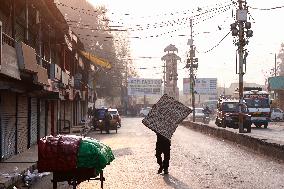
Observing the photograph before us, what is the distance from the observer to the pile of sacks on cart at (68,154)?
33.4 ft

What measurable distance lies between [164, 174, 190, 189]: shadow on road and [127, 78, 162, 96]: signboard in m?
95.4

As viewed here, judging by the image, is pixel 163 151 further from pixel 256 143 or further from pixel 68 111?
pixel 68 111

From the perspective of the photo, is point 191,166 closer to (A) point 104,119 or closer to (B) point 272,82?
(A) point 104,119

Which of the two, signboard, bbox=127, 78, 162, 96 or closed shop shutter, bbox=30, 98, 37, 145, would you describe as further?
signboard, bbox=127, 78, 162, 96

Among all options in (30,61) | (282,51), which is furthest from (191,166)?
(282,51)

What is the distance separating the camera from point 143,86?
→ 369 feet

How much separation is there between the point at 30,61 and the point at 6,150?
3216 mm

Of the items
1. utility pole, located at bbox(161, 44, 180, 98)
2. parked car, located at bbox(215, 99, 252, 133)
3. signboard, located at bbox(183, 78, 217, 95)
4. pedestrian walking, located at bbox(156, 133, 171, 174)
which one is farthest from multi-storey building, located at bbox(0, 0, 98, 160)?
signboard, located at bbox(183, 78, 217, 95)

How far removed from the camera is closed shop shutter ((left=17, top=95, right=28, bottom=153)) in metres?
22.2

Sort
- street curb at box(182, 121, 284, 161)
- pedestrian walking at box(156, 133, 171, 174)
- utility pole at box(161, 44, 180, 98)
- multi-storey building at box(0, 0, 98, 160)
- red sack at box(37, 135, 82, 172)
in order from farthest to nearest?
utility pole at box(161, 44, 180, 98) < street curb at box(182, 121, 284, 161) < multi-storey building at box(0, 0, 98, 160) < pedestrian walking at box(156, 133, 171, 174) < red sack at box(37, 135, 82, 172)

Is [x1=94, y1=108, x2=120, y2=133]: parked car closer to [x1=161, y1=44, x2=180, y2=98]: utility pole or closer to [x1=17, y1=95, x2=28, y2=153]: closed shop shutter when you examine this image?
[x1=17, y1=95, x2=28, y2=153]: closed shop shutter

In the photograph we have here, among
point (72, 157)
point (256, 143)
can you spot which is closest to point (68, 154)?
point (72, 157)

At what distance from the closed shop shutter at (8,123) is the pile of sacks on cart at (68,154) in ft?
28.3

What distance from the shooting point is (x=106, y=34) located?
87.3 m
